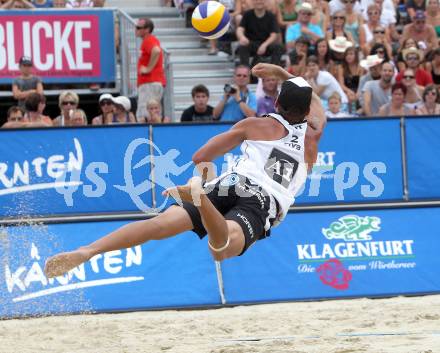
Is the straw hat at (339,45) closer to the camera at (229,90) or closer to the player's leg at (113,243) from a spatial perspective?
the camera at (229,90)

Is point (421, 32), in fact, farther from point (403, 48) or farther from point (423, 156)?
point (423, 156)

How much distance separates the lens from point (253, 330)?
8.39m

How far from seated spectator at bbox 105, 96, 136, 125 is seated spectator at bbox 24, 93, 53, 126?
2.75ft

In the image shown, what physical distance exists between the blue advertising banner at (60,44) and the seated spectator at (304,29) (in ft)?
8.69

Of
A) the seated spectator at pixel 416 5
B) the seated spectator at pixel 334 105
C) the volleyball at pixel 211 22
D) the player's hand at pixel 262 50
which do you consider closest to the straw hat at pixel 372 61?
the seated spectator at pixel 334 105

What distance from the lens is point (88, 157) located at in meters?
11.1

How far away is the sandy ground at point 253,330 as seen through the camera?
7.46m

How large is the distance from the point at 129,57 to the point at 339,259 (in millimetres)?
5368

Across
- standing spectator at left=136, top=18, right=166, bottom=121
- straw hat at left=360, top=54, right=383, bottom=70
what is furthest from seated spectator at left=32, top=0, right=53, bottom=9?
straw hat at left=360, top=54, right=383, bottom=70

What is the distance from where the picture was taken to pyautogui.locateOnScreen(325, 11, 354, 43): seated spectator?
14.4 metres

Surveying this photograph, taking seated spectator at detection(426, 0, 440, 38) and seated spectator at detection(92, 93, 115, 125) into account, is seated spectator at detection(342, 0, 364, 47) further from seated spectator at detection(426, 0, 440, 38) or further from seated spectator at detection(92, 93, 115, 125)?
seated spectator at detection(92, 93, 115, 125)

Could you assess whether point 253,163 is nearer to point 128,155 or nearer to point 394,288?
point 394,288

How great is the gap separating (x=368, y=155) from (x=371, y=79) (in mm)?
2526

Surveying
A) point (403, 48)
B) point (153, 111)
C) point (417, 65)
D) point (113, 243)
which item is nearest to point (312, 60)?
point (417, 65)
